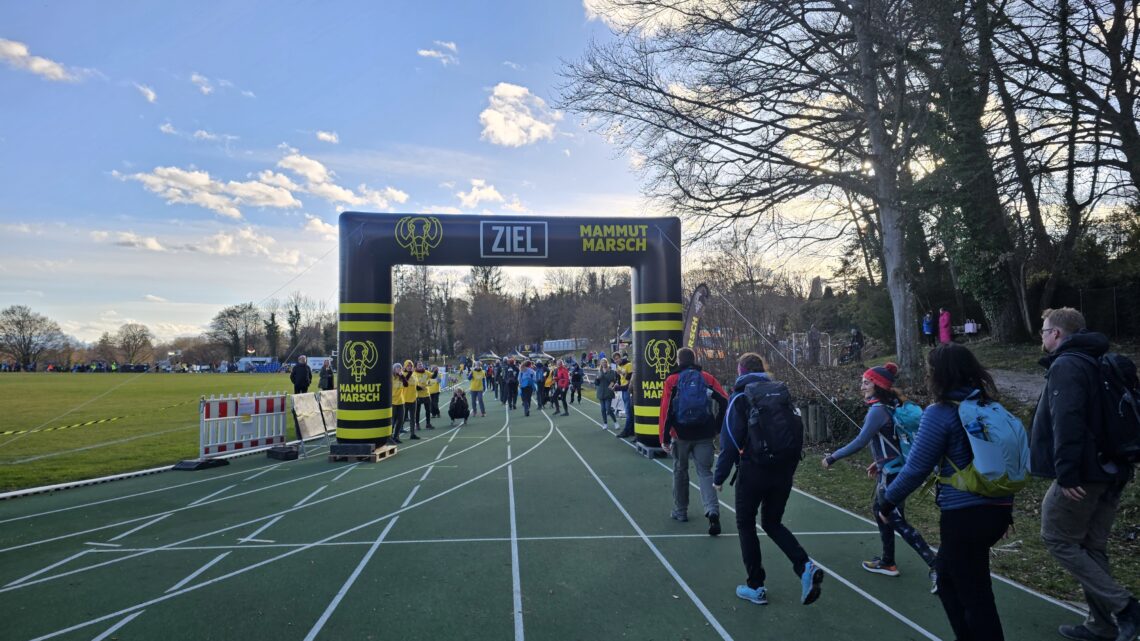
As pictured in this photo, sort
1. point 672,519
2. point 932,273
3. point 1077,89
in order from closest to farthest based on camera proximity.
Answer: point 672,519 → point 1077,89 → point 932,273

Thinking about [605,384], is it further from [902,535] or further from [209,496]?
[902,535]

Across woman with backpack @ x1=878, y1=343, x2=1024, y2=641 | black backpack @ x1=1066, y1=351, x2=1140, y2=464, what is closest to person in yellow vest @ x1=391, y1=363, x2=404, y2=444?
woman with backpack @ x1=878, y1=343, x2=1024, y2=641

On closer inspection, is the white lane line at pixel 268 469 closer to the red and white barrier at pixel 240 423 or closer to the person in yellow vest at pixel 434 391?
the red and white barrier at pixel 240 423

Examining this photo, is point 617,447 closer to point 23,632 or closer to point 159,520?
point 159,520

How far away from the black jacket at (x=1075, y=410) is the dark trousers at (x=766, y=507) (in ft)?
5.08

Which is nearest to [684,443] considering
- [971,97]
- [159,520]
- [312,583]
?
[312,583]

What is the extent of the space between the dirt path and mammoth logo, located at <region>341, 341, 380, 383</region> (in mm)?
12607

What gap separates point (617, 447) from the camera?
508 inches

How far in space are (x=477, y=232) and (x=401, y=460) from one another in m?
4.68

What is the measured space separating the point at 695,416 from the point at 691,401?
16cm

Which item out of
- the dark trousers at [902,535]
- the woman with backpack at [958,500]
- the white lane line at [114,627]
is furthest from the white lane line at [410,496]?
the woman with backpack at [958,500]

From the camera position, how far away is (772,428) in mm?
4418

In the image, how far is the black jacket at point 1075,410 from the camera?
3.53m

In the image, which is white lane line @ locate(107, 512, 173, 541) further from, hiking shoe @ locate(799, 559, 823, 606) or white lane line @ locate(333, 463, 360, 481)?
hiking shoe @ locate(799, 559, 823, 606)
